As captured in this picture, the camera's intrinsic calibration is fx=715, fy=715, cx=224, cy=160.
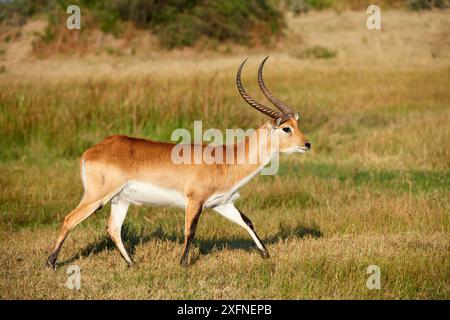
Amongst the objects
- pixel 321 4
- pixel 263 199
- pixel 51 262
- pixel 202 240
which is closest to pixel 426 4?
pixel 321 4

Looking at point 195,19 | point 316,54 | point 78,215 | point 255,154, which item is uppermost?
point 195,19

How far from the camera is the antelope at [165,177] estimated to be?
6656 millimetres

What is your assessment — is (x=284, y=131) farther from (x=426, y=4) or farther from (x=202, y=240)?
(x=426, y=4)

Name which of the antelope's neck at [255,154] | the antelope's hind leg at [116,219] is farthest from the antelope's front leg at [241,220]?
the antelope's hind leg at [116,219]

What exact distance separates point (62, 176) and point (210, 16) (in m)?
20.8

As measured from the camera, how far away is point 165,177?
679cm

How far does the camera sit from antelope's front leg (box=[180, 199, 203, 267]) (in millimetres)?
6707

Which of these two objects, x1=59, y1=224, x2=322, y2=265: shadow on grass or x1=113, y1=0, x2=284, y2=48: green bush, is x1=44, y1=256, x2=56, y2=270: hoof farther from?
x1=113, y1=0, x2=284, y2=48: green bush

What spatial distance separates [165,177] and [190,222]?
1.61 feet

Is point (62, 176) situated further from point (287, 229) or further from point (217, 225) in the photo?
point (287, 229)

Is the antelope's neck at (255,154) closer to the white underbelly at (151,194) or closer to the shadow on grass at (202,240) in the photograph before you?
the white underbelly at (151,194)

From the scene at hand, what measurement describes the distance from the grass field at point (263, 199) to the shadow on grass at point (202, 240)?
3cm
